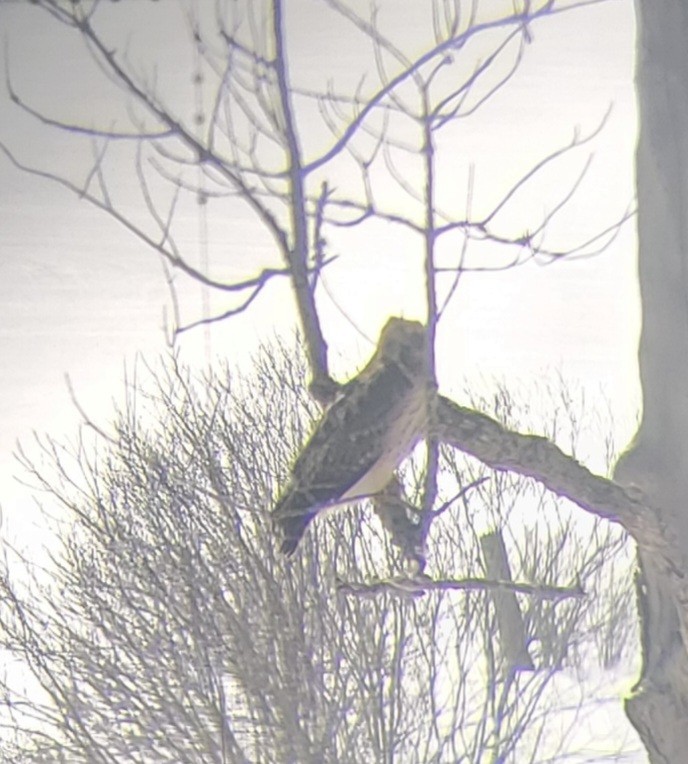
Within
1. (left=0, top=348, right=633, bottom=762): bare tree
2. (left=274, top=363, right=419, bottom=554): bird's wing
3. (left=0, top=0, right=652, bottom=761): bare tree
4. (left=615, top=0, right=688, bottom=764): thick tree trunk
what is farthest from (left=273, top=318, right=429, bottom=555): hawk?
(left=0, top=348, right=633, bottom=762): bare tree

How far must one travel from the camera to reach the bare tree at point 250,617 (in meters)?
2.04

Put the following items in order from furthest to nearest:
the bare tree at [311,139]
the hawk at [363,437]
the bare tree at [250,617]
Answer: the bare tree at [250,617] < the bare tree at [311,139] < the hawk at [363,437]

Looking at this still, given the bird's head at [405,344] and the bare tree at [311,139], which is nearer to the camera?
the bird's head at [405,344]

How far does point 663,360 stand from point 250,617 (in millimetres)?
1018

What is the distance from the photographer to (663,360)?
1.35m

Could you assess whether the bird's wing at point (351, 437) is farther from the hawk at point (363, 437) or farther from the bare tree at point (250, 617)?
the bare tree at point (250, 617)

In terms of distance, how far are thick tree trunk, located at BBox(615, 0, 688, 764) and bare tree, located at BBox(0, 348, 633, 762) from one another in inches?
25.6

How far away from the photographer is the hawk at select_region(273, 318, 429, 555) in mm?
1206

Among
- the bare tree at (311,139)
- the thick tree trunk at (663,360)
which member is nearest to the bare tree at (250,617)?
the bare tree at (311,139)

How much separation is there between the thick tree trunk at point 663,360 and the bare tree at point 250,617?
2.14 feet

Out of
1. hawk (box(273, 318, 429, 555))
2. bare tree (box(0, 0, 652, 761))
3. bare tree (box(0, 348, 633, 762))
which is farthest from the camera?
bare tree (box(0, 348, 633, 762))

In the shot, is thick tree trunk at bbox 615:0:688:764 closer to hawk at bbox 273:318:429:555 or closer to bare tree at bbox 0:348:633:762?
hawk at bbox 273:318:429:555

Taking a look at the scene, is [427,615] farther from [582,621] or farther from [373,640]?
[582,621]

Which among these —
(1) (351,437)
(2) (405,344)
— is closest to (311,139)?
(2) (405,344)
